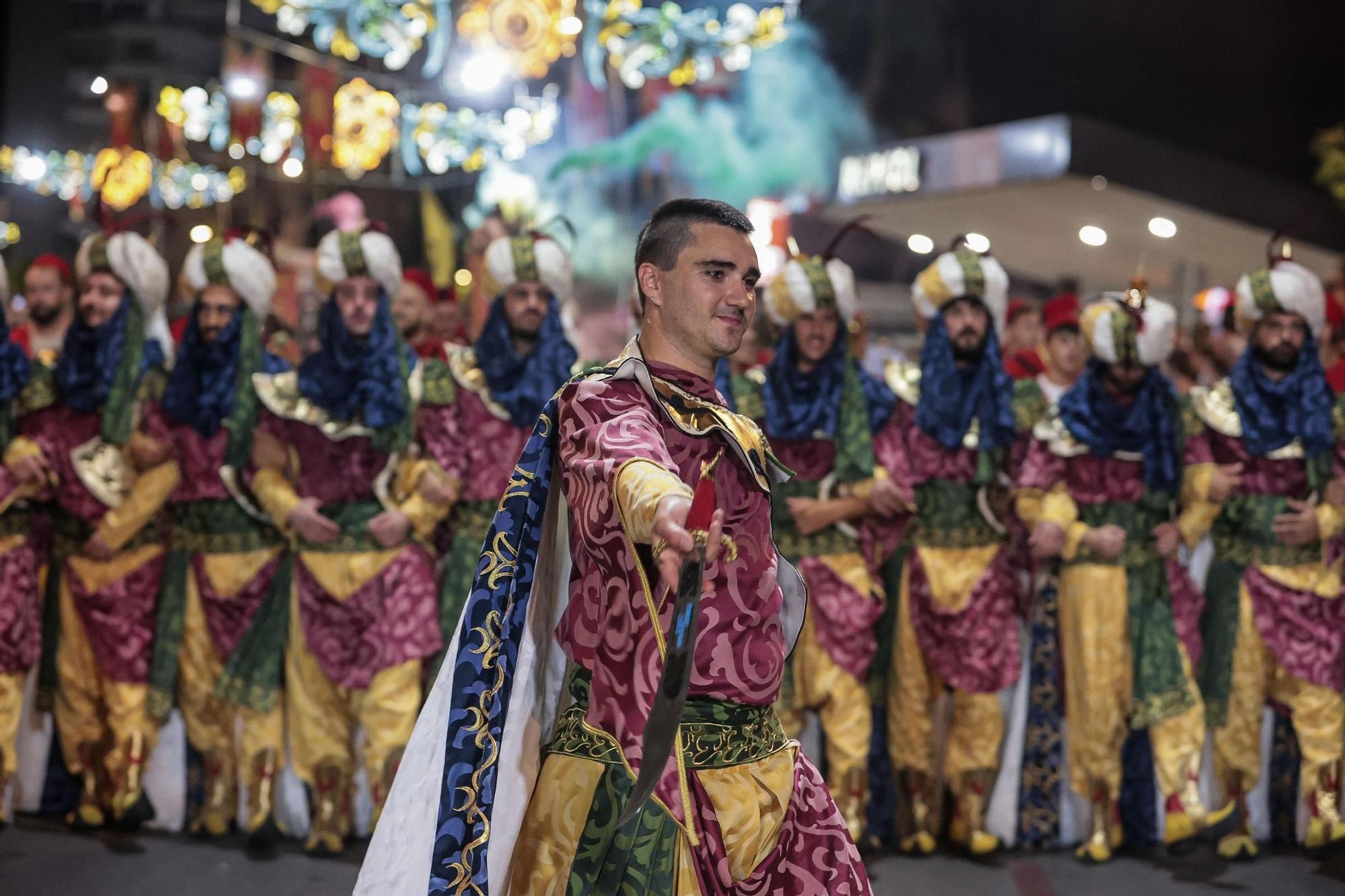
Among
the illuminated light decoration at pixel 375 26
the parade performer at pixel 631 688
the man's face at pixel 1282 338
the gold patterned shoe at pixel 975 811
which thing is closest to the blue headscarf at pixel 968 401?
the man's face at pixel 1282 338

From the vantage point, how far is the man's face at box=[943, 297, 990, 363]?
5.68 metres

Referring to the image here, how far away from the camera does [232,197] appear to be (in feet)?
60.8

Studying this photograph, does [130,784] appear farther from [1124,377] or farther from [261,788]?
[1124,377]

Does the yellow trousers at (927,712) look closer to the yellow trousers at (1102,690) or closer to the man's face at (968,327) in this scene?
the yellow trousers at (1102,690)

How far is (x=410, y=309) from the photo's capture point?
274 inches

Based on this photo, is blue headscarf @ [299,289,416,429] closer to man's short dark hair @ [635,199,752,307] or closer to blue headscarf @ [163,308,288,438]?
blue headscarf @ [163,308,288,438]

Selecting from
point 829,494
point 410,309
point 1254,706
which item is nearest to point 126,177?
point 410,309

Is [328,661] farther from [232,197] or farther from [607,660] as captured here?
[232,197]

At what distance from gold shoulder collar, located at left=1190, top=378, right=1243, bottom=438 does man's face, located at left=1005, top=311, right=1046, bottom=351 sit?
4.87 feet

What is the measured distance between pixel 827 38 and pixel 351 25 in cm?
532

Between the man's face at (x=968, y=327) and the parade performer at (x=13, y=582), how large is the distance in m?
3.45

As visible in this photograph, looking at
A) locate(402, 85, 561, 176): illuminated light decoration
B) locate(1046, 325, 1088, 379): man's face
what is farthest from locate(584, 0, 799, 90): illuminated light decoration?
locate(1046, 325, 1088, 379): man's face

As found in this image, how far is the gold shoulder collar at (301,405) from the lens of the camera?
5.45 metres

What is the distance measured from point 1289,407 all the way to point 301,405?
3.59m
